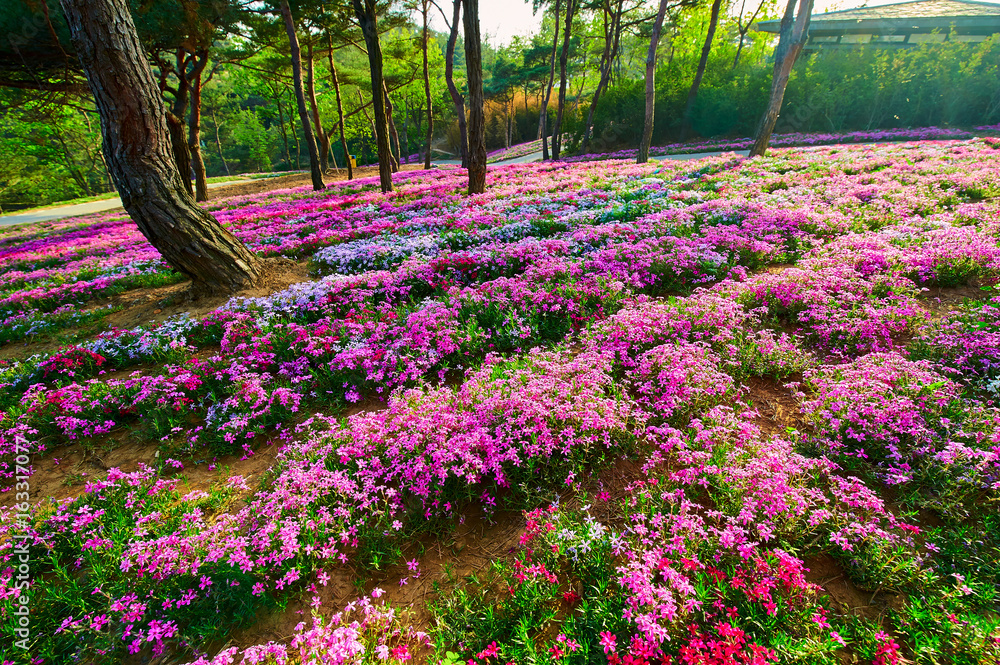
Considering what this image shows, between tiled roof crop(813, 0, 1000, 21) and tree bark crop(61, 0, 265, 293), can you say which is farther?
tiled roof crop(813, 0, 1000, 21)

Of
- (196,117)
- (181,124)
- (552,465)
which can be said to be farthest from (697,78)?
(552,465)

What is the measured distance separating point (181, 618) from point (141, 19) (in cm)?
2157

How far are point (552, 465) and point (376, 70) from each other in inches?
783

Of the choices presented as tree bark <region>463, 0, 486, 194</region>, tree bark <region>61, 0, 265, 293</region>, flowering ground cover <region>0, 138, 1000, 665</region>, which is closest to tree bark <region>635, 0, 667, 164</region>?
tree bark <region>463, 0, 486, 194</region>

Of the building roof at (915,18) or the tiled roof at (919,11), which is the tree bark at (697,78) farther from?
the tiled roof at (919,11)

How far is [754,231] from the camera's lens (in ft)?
25.5

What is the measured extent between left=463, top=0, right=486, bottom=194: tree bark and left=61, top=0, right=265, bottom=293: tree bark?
319 inches

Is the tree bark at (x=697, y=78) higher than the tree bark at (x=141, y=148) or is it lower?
higher

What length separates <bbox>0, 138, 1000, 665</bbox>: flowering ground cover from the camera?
7.73ft

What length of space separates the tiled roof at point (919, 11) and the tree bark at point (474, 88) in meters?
45.1

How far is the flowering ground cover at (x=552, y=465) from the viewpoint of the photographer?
236 centimetres

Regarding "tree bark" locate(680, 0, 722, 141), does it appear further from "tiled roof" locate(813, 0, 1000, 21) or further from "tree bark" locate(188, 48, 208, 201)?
"tree bark" locate(188, 48, 208, 201)

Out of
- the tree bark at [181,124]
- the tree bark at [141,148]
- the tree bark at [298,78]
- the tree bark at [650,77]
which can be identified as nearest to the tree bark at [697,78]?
the tree bark at [650,77]

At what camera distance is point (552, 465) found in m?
3.39
